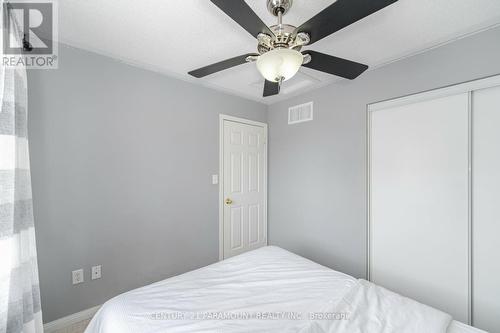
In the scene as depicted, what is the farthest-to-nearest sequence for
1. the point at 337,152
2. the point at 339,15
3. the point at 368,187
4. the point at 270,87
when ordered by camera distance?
the point at 337,152, the point at 368,187, the point at 270,87, the point at 339,15

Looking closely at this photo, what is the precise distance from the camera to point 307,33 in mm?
1078

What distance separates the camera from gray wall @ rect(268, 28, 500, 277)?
1.67m

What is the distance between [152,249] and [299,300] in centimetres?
165

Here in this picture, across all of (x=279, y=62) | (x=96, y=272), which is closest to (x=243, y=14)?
(x=279, y=62)

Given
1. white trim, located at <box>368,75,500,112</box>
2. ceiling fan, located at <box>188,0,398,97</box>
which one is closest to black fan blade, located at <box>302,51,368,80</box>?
ceiling fan, located at <box>188,0,398,97</box>

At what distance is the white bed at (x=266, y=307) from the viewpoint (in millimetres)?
968

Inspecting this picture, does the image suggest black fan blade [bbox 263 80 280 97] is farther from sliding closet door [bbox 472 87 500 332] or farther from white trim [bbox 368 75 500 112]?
sliding closet door [bbox 472 87 500 332]

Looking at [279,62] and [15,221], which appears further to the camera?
[15,221]

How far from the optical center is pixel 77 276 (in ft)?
5.84

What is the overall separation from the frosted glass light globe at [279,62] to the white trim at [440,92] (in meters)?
1.43
